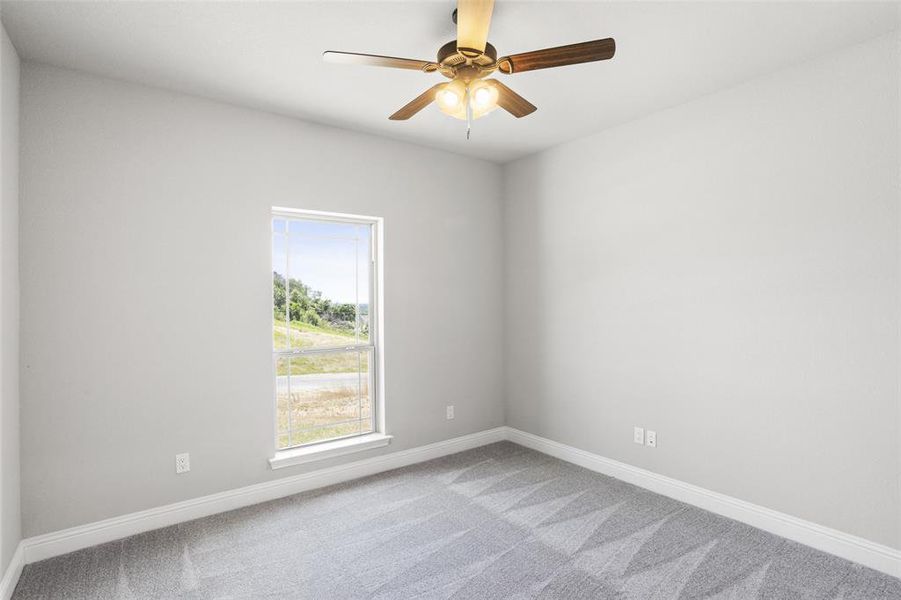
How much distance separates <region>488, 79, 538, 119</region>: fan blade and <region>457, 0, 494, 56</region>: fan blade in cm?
23

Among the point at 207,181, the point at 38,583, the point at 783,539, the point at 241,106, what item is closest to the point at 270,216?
the point at 207,181

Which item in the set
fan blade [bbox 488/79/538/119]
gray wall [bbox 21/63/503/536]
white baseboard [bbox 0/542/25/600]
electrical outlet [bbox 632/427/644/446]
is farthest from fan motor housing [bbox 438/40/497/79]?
white baseboard [bbox 0/542/25/600]

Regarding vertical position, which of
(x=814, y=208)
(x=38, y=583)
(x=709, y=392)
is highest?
(x=814, y=208)

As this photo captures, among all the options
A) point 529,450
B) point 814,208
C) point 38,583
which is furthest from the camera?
point 529,450

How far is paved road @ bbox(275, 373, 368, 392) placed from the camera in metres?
3.40

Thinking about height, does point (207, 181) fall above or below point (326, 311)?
above

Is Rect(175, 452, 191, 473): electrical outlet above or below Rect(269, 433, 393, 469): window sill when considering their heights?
above

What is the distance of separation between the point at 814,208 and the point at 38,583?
14.1ft

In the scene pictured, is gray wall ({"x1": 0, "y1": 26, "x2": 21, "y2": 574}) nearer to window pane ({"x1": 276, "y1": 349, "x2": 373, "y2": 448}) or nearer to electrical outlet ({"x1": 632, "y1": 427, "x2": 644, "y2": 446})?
window pane ({"x1": 276, "y1": 349, "x2": 373, "y2": 448})

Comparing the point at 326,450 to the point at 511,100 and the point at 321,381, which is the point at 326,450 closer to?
the point at 321,381

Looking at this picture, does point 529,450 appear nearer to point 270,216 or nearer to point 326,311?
point 326,311

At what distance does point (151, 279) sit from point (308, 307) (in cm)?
101

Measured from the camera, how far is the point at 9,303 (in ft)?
7.38

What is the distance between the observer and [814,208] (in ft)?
8.30
